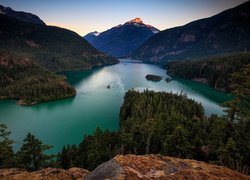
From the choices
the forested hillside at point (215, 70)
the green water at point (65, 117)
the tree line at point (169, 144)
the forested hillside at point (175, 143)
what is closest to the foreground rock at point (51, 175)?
the tree line at point (169, 144)

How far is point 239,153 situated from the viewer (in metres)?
22.0

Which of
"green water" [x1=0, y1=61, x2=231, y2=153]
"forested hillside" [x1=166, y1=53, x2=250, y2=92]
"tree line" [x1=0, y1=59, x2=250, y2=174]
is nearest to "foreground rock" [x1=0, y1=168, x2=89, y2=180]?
"tree line" [x1=0, y1=59, x2=250, y2=174]

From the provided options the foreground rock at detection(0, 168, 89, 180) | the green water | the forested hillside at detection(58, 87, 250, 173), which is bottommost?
the green water

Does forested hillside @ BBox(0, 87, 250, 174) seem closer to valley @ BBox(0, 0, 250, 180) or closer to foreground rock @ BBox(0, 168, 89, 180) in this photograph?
valley @ BBox(0, 0, 250, 180)

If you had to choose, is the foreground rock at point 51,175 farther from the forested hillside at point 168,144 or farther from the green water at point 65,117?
the green water at point 65,117

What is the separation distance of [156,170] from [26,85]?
11158 centimetres

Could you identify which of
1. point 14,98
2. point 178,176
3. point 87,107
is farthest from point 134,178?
point 14,98

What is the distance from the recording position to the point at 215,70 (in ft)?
457

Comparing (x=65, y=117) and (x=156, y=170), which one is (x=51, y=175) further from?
(x=65, y=117)

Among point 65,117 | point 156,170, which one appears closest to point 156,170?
point 156,170

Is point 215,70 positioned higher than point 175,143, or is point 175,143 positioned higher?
point 215,70

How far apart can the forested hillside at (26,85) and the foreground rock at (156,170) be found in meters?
89.9

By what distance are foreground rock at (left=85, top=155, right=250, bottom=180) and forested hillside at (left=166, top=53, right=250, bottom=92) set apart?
382 feet

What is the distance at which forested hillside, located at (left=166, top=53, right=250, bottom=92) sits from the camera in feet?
400
